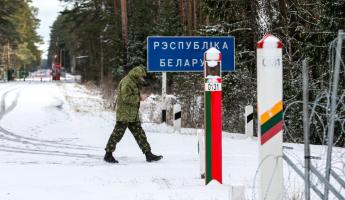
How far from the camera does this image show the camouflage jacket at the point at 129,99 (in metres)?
9.20

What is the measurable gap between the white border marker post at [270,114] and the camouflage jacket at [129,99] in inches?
211

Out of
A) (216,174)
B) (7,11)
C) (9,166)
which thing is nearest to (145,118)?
(9,166)

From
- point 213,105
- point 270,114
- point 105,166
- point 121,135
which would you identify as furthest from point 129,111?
point 270,114

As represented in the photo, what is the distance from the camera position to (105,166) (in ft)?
29.1

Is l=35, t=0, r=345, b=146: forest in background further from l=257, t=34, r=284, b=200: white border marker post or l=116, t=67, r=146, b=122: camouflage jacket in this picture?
l=257, t=34, r=284, b=200: white border marker post

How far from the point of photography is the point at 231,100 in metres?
15.4

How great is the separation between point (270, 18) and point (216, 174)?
8.46 meters

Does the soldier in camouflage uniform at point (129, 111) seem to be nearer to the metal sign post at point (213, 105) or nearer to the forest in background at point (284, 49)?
the forest in background at point (284, 49)

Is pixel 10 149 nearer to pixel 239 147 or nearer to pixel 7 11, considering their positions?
pixel 239 147

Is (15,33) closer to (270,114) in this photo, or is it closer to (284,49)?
(284,49)

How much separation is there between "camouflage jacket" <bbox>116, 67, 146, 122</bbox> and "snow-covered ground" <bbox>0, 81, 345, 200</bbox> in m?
0.83

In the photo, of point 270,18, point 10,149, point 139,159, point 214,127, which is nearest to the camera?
point 214,127

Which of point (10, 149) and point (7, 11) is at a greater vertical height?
point (7, 11)

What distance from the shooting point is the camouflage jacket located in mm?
9203
